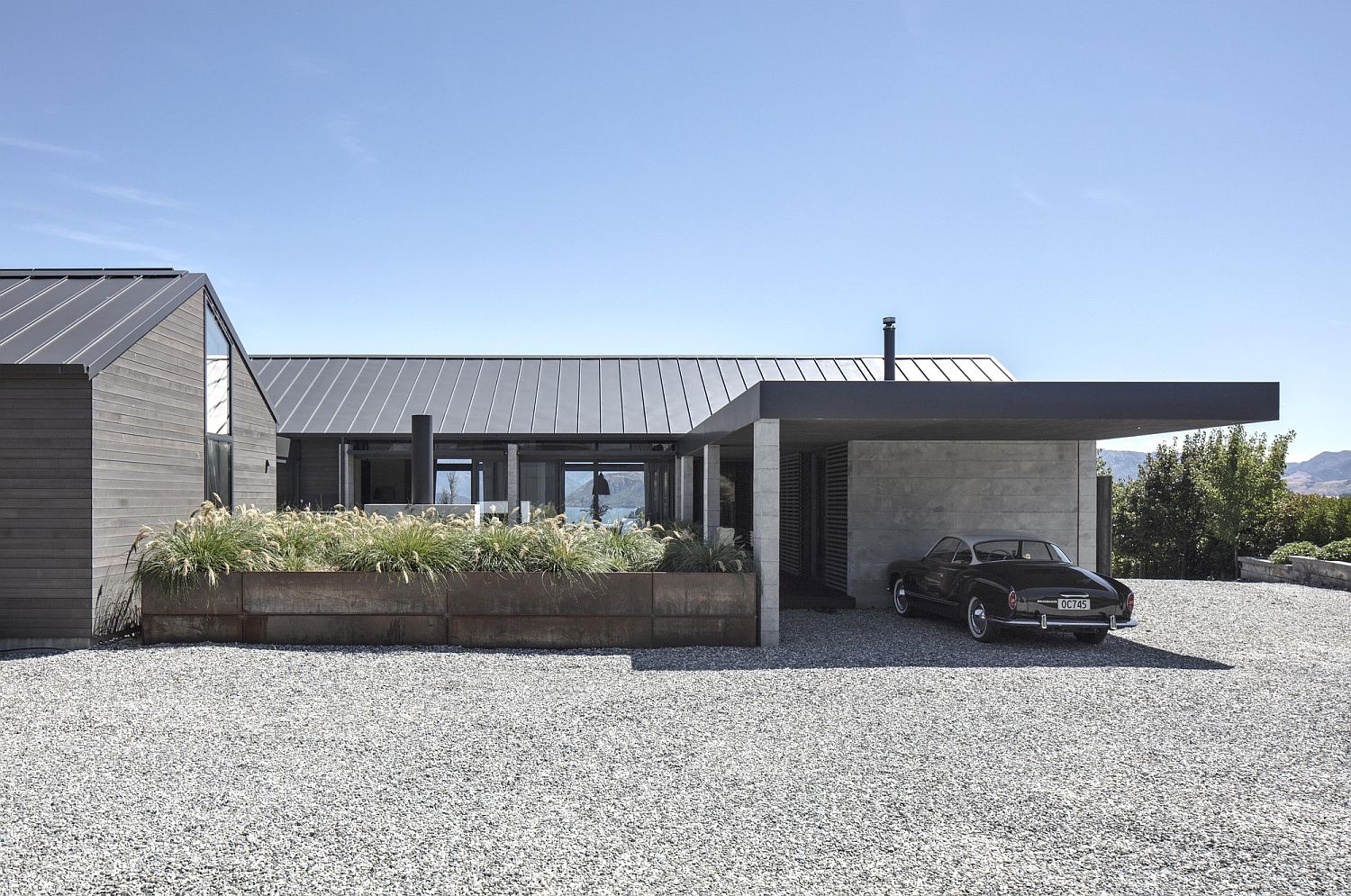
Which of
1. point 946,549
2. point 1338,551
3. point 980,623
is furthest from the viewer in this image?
point 1338,551

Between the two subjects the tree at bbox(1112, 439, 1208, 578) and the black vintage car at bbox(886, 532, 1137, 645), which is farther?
the tree at bbox(1112, 439, 1208, 578)

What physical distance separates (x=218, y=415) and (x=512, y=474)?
6.48 metres

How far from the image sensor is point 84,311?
34.0 feet

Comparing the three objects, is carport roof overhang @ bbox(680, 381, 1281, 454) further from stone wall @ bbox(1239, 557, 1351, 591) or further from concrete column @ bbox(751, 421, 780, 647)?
stone wall @ bbox(1239, 557, 1351, 591)

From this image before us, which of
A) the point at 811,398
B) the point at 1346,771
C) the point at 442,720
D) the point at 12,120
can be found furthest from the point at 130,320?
the point at 1346,771

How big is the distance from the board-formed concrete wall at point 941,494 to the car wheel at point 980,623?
2.91 metres

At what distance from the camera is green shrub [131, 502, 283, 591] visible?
354 inches

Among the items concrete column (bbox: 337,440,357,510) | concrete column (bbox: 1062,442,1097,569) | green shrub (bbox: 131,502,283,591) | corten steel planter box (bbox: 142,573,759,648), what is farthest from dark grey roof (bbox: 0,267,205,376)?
concrete column (bbox: 1062,442,1097,569)

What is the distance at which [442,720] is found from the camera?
5.97m

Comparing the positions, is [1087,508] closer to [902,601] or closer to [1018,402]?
[902,601]

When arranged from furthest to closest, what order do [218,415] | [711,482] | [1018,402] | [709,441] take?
[711,482]
[709,441]
[218,415]
[1018,402]

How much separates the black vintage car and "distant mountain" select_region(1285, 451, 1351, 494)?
15582cm

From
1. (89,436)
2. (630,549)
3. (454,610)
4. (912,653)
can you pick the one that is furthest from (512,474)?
(912,653)

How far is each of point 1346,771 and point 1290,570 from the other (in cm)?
1479
